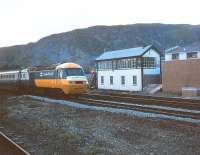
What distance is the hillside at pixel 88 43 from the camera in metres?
153

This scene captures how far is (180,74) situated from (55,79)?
59.4 ft

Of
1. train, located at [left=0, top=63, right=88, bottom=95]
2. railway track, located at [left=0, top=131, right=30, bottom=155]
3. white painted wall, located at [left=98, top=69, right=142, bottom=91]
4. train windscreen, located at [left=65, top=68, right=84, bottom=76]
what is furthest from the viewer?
white painted wall, located at [left=98, top=69, right=142, bottom=91]

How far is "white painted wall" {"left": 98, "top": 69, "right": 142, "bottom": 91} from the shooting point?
54.5 m

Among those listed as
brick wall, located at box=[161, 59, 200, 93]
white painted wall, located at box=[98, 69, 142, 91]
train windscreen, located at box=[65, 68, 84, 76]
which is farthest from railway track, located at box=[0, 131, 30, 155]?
white painted wall, located at box=[98, 69, 142, 91]

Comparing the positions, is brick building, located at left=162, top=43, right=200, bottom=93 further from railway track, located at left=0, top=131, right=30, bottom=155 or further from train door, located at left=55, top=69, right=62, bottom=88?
railway track, located at left=0, top=131, right=30, bottom=155

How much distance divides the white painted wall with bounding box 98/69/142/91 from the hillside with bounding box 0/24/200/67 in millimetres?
75676

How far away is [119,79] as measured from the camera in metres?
58.9

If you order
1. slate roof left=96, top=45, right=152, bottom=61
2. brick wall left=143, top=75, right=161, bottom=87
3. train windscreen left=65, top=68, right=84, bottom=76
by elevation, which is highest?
slate roof left=96, top=45, right=152, bottom=61

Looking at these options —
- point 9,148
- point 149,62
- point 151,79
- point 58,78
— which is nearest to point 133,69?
point 149,62

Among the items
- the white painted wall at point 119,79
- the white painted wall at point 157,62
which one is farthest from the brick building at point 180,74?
the white painted wall at point 119,79

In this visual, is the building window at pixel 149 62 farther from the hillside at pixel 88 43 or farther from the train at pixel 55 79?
the hillside at pixel 88 43

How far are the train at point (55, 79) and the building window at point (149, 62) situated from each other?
1744 centimetres

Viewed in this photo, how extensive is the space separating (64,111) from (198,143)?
1230 centimetres

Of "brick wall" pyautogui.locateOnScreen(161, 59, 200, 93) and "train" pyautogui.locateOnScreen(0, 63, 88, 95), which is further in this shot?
"brick wall" pyautogui.locateOnScreen(161, 59, 200, 93)
